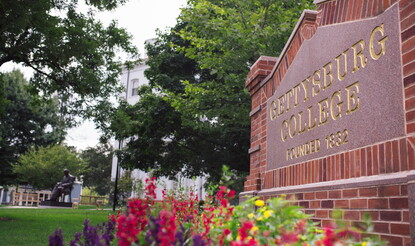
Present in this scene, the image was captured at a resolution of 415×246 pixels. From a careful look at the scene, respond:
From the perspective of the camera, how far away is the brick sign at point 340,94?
333 centimetres

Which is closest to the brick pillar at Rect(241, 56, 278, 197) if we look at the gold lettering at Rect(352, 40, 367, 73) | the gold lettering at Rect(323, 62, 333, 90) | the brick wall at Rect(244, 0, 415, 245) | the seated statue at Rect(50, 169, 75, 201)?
the brick wall at Rect(244, 0, 415, 245)

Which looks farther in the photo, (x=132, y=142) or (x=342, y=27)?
(x=132, y=142)

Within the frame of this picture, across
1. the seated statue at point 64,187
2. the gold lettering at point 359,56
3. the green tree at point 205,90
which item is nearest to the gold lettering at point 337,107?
the gold lettering at point 359,56

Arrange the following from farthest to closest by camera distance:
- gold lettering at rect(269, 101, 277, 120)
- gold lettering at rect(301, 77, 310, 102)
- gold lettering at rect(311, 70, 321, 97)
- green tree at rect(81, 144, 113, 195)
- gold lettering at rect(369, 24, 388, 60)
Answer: green tree at rect(81, 144, 113, 195)
gold lettering at rect(269, 101, 277, 120)
gold lettering at rect(301, 77, 310, 102)
gold lettering at rect(311, 70, 321, 97)
gold lettering at rect(369, 24, 388, 60)

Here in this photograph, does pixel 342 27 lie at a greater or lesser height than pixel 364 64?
greater

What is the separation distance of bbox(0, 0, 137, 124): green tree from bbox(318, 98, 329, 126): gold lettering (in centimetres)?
913

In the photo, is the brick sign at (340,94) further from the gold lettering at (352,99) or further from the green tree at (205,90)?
the green tree at (205,90)

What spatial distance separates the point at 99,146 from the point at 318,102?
154ft

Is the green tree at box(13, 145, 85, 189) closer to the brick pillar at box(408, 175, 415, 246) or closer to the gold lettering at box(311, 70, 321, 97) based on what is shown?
the gold lettering at box(311, 70, 321, 97)

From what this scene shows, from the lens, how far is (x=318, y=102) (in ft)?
14.8

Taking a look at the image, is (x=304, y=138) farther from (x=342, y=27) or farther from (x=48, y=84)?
(x=48, y=84)

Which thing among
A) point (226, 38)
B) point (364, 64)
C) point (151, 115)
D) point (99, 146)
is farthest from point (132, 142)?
point (99, 146)

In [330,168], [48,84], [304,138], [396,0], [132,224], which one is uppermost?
[48,84]

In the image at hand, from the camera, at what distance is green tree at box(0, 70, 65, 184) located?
3281 cm
